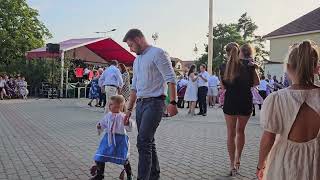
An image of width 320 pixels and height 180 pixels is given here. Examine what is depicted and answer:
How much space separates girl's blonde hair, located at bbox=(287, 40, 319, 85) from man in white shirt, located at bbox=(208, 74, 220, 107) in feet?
68.1

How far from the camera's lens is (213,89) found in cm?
2450

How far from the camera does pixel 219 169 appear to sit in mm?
7102

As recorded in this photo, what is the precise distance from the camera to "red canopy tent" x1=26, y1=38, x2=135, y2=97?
33.2m

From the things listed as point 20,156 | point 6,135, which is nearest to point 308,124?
point 20,156

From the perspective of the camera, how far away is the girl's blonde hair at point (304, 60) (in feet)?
10.2

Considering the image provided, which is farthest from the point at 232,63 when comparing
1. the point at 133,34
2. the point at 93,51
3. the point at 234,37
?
the point at 234,37

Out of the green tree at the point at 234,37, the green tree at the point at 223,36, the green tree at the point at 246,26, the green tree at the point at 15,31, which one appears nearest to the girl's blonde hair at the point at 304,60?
the green tree at the point at 15,31

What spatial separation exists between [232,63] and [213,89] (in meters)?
18.0

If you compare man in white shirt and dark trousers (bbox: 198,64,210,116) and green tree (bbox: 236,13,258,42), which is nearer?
man in white shirt and dark trousers (bbox: 198,64,210,116)

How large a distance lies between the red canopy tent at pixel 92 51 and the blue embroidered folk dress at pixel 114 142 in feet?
83.9

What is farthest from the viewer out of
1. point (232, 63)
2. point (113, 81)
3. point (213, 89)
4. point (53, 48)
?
point (53, 48)

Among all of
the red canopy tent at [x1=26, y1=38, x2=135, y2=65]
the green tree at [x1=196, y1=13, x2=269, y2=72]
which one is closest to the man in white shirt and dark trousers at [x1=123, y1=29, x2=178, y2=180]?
the red canopy tent at [x1=26, y1=38, x2=135, y2=65]

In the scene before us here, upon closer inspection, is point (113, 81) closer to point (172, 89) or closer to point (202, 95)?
point (202, 95)

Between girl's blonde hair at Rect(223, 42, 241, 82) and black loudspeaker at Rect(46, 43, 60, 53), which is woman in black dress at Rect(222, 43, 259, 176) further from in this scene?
black loudspeaker at Rect(46, 43, 60, 53)
